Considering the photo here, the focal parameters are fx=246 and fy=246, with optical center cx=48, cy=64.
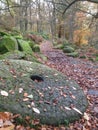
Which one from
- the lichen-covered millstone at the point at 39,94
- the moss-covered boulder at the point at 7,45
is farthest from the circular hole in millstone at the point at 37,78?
the moss-covered boulder at the point at 7,45

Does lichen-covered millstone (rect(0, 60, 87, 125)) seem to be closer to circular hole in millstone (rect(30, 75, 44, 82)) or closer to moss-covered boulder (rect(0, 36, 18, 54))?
circular hole in millstone (rect(30, 75, 44, 82))

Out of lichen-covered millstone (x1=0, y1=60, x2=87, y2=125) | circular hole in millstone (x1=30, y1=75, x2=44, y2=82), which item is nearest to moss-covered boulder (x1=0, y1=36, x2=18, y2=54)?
lichen-covered millstone (x1=0, y1=60, x2=87, y2=125)

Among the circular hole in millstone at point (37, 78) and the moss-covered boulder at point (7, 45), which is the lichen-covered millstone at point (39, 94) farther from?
the moss-covered boulder at point (7, 45)

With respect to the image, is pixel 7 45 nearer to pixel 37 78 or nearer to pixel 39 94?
pixel 37 78

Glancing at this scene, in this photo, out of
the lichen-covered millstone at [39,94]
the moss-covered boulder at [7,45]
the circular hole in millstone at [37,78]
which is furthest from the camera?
the moss-covered boulder at [7,45]

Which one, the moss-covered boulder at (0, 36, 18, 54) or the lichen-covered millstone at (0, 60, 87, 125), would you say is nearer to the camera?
the lichen-covered millstone at (0, 60, 87, 125)

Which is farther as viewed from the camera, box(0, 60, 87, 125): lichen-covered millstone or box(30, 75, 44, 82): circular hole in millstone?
box(30, 75, 44, 82): circular hole in millstone

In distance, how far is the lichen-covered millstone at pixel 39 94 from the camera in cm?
445

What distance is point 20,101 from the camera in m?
4.54

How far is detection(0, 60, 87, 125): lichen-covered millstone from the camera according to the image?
4445mm

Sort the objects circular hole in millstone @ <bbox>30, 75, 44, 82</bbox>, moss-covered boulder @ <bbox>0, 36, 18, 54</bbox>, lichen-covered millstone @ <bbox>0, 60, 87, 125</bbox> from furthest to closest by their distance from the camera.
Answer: moss-covered boulder @ <bbox>0, 36, 18, 54</bbox>
circular hole in millstone @ <bbox>30, 75, 44, 82</bbox>
lichen-covered millstone @ <bbox>0, 60, 87, 125</bbox>

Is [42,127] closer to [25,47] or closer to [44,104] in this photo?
[44,104]

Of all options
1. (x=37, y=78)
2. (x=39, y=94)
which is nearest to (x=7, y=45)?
(x=37, y=78)

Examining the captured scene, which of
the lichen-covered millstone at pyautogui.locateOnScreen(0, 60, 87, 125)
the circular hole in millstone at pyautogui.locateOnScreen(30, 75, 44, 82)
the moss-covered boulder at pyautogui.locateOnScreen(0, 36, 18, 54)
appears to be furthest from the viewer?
the moss-covered boulder at pyautogui.locateOnScreen(0, 36, 18, 54)
